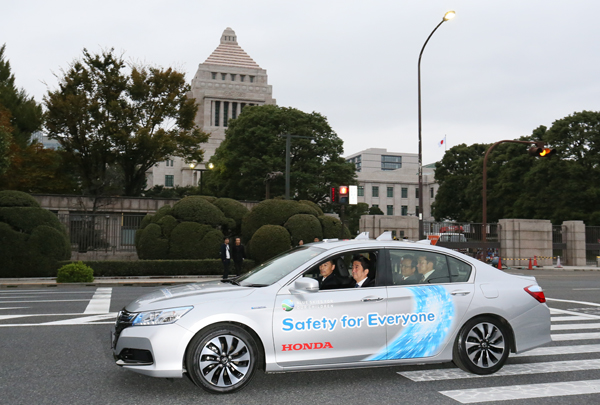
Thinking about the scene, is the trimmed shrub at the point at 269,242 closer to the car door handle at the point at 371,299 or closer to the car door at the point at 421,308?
the car door at the point at 421,308

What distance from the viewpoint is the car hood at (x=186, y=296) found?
5488 mm

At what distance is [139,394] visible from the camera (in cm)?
543

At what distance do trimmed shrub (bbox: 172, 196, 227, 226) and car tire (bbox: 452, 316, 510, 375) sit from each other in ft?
67.2

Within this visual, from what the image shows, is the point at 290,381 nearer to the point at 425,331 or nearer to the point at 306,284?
the point at 306,284

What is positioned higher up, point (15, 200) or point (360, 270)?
point (15, 200)

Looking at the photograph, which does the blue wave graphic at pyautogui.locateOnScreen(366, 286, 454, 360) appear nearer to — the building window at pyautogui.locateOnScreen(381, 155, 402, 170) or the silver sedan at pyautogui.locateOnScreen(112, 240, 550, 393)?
the silver sedan at pyautogui.locateOnScreen(112, 240, 550, 393)

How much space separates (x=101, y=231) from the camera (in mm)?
28594

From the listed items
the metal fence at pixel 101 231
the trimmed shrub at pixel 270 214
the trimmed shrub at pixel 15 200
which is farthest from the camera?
the metal fence at pixel 101 231

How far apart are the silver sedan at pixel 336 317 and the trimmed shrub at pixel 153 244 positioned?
63.4ft

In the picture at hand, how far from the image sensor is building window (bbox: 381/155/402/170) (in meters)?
174

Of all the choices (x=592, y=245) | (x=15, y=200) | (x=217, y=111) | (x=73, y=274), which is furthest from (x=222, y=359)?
(x=217, y=111)

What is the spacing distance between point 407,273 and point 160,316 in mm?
2664

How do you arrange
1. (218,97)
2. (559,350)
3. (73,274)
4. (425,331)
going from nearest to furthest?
1. (425,331)
2. (559,350)
3. (73,274)
4. (218,97)

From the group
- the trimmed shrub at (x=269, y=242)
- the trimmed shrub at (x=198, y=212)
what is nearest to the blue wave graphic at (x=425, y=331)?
the trimmed shrub at (x=269, y=242)
